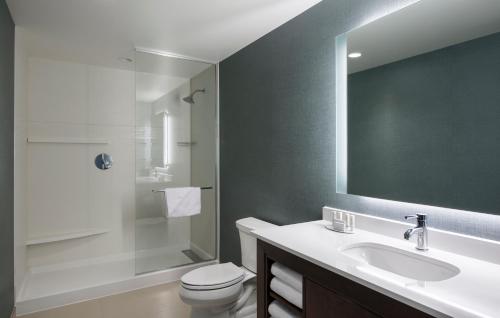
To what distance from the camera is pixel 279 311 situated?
4.62ft

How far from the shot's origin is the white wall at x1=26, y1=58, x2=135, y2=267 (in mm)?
3055

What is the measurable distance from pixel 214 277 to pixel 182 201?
1.18 metres

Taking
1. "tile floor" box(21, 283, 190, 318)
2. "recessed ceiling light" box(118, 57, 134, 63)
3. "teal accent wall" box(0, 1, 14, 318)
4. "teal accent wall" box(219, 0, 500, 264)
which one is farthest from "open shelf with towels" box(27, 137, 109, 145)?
"tile floor" box(21, 283, 190, 318)

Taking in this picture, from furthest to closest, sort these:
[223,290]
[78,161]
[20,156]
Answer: [78,161] < [20,156] < [223,290]

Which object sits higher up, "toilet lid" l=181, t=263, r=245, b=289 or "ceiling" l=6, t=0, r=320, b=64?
"ceiling" l=6, t=0, r=320, b=64

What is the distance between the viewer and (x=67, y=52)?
2896 mm

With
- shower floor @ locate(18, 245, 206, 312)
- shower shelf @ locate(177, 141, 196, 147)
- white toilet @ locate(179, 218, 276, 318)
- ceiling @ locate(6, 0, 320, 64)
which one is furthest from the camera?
shower shelf @ locate(177, 141, 196, 147)

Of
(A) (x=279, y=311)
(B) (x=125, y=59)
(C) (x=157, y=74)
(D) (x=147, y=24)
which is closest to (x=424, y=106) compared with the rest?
(A) (x=279, y=311)

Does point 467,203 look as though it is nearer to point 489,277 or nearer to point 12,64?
point 489,277

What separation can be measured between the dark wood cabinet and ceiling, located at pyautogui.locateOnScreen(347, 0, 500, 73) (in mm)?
1109

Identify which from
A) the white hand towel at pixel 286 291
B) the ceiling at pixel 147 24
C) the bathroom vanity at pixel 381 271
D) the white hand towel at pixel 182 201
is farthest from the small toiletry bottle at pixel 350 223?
the white hand towel at pixel 182 201

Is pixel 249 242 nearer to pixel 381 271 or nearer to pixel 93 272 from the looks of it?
pixel 381 271

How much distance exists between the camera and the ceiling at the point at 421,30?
46.4 inches

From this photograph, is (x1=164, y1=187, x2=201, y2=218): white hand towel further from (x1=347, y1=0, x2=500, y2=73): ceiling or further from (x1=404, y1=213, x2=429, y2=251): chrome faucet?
(x1=404, y1=213, x2=429, y2=251): chrome faucet
